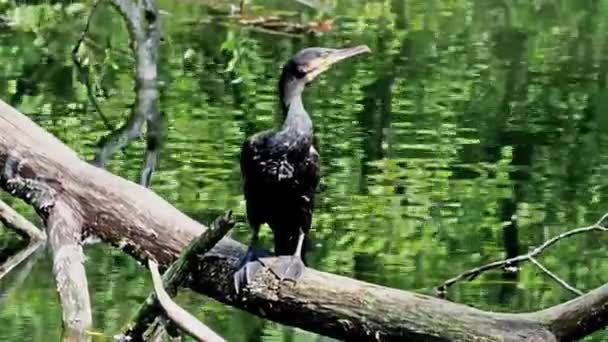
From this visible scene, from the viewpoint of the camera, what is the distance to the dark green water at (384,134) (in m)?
5.77

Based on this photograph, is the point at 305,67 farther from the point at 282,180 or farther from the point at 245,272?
the point at 245,272

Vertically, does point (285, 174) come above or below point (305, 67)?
below

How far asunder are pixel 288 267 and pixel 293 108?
46 centimetres

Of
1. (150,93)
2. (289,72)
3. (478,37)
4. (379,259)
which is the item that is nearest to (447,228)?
(379,259)

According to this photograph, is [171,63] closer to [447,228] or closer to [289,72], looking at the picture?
[447,228]

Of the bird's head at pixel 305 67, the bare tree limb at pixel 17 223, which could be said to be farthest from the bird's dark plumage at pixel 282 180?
the bare tree limb at pixel 17 223

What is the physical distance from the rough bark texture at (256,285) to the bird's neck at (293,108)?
31 cm

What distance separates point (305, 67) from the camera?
325cm

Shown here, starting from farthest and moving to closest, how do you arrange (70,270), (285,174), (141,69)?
(141,69)
(285,174)
(70,270)

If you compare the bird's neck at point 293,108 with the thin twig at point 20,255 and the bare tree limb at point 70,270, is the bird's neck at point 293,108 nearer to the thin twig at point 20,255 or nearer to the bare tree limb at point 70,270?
the bare tree limb at point 70,270

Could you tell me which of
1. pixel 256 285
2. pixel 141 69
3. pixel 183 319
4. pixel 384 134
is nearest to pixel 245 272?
pixel 256 285

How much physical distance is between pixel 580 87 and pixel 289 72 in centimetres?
702

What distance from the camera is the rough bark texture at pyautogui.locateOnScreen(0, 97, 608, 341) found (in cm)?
255

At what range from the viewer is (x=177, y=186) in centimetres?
711
